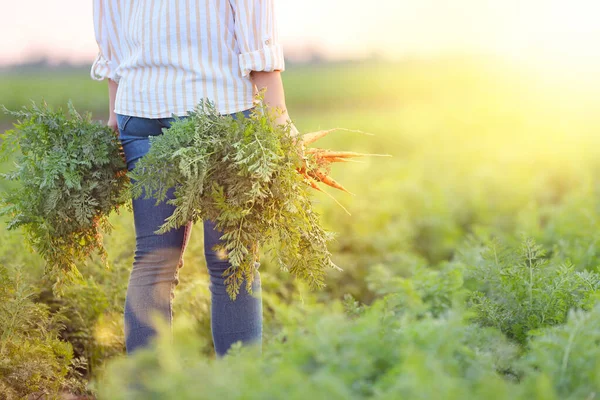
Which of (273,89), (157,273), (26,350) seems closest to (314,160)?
(273,89)

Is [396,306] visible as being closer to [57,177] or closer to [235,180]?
[235,180]

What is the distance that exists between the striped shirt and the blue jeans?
0.07m

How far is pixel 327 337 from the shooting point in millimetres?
1257

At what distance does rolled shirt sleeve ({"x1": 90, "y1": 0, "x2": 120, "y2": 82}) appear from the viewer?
6.94 feet

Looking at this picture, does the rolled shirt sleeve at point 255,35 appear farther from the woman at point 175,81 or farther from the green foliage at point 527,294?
the green foliage at point 527,294

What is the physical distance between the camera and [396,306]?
2.43 m

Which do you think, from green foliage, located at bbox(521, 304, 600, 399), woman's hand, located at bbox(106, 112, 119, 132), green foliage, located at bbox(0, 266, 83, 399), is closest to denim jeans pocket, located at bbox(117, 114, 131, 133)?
woman's hand, located at bbox(106, 112, 119, 132)

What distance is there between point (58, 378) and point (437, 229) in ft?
10.1

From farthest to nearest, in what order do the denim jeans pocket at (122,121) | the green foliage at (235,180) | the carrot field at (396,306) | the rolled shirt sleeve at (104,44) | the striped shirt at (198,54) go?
the rolled shirt sleeve at (104,44) → the denim jeans pocket at (122,121) → the striped shirt at (198,54) → the green foliage at (235,180) → the carrot field at (396,306)

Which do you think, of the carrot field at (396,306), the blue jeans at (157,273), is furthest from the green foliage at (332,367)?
the blue jeans at (157,273)

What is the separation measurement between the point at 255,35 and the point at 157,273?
0.77 m

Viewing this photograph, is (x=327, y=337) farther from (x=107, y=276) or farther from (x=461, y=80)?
(x=461, y=80)

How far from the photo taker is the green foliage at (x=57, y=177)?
1.93 metres

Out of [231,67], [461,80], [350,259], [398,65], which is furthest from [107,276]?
[398,65]
